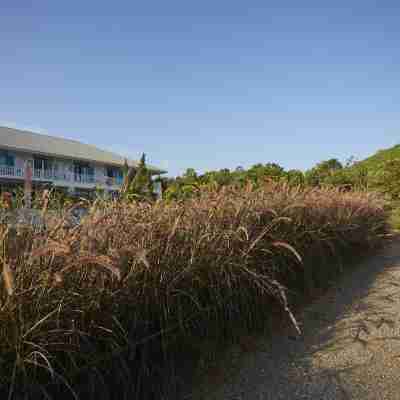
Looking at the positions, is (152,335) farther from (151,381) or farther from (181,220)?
(181,220)

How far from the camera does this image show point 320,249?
363 centimetres

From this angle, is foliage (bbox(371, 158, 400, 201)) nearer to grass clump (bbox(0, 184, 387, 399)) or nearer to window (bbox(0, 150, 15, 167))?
grass clump (bbox(0, 184, 387, 399))

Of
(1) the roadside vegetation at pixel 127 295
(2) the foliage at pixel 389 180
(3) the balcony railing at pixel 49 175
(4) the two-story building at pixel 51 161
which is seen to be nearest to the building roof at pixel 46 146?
(4) the two-story building at pixel 51 161

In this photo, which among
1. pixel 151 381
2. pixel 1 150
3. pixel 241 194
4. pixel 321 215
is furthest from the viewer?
pixel 1 150

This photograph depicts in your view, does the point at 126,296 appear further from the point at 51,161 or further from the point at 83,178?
the point at 83,178

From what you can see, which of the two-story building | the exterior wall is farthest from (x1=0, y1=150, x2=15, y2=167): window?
the exterior wall

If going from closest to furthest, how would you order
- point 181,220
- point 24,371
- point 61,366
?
1. point 24,371
2. point 61,366
3. point 181,220

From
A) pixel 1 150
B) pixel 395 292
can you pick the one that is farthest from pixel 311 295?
pixel 1 150

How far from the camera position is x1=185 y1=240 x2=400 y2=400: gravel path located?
1778 millimetres

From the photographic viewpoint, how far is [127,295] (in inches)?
63.1

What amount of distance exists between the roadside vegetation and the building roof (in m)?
23.9

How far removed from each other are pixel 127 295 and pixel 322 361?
54.3 inches

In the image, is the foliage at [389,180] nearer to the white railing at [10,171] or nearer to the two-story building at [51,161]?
the two-story building at [51,161]

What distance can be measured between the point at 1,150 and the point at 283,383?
25.9 meters
